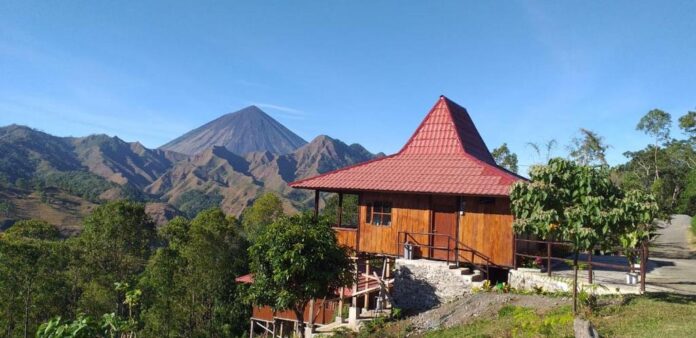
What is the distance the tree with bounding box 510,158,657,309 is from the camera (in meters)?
10.1

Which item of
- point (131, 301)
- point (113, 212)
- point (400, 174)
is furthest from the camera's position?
point (113, 212)

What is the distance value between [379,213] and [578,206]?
360 inches

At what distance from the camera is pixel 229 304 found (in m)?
32.1

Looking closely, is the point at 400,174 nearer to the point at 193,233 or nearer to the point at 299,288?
the point at 299,288

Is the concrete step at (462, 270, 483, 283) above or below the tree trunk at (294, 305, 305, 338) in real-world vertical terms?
above

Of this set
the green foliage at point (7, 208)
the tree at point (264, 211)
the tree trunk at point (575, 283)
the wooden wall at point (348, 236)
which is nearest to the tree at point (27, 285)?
the wooden wall at point (348, 236)

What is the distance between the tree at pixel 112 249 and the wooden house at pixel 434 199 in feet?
67.1

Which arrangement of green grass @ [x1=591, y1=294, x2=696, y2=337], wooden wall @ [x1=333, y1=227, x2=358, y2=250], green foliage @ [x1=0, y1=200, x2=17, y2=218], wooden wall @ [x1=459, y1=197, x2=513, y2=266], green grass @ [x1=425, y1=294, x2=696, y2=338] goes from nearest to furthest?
1. green grass @ [x1=591, y1=294, x2=696, y2=337]
2. green grass @ [x1=425, y1=294, x2=696, y2=338]
3. wooden wall @ [x1=459, y1=197, x2=513, y2=266]
4. wooden wall @ [x1=333, y1=227, x2=358, y2=250]
5. green foliage @ [x1=0, y1=200, x2=17, y2=218]

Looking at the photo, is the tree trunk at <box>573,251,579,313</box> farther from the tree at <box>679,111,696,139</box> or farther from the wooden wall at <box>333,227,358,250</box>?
the tree at <box>679,111,696,139</box>

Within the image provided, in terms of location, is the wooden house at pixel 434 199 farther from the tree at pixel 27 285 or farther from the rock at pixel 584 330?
the tree at pixel 27 285

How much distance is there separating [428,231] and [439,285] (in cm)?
208

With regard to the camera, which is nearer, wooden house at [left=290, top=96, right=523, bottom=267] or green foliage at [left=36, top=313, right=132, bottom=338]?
green foliage at [left=36, top=313, right=132, bottom=338]

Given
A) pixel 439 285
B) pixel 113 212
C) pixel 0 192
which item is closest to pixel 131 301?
pixel 439 285

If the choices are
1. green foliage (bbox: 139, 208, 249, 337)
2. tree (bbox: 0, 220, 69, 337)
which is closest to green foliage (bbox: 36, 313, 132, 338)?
green foliage (bbox: 139, 208, 249, 337)
